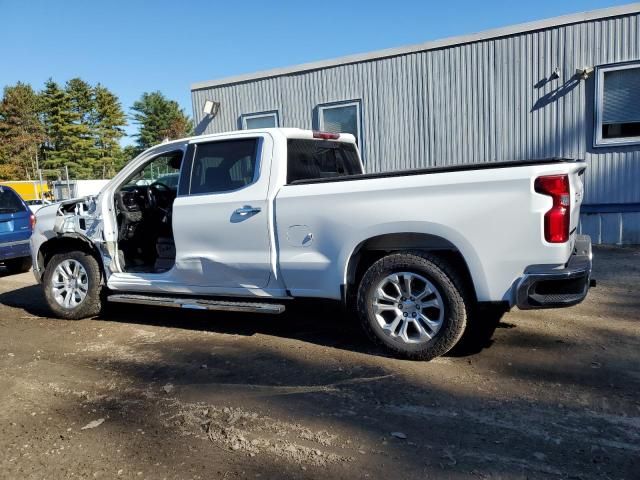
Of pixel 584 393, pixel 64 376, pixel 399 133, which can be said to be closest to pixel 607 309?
pixel 584 393

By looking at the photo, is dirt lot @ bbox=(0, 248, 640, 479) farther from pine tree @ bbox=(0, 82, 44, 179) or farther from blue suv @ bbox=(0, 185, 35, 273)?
pine tree @ bbox=(0, 82, 44, 179)

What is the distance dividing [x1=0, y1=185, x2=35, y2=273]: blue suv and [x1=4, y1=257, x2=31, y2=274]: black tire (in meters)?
0.54

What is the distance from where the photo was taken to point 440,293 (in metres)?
4.08

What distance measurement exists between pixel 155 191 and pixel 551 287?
4497mm

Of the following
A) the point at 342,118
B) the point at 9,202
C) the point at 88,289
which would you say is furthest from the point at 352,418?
the point at 342,118

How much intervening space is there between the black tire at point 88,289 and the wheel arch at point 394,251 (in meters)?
2.96

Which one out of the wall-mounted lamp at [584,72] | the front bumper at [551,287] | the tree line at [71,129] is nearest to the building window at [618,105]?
the wall-mounted lamp at [584,72]

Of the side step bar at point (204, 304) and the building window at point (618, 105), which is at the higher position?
the building window at point (618, 105)

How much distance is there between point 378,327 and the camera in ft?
14.1

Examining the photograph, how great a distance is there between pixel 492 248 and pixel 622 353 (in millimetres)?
1550

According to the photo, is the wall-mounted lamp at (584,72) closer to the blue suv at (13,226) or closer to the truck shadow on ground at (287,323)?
the truck shadow on ground at (287,323)

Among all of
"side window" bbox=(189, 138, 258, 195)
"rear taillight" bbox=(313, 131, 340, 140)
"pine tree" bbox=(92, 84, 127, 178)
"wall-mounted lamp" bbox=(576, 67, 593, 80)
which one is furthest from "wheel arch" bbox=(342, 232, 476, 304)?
"pine tree" bbox=(92, 84, 127, 178)

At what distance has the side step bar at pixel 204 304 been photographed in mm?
4660

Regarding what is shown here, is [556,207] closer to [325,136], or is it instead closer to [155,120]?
[325,136]
